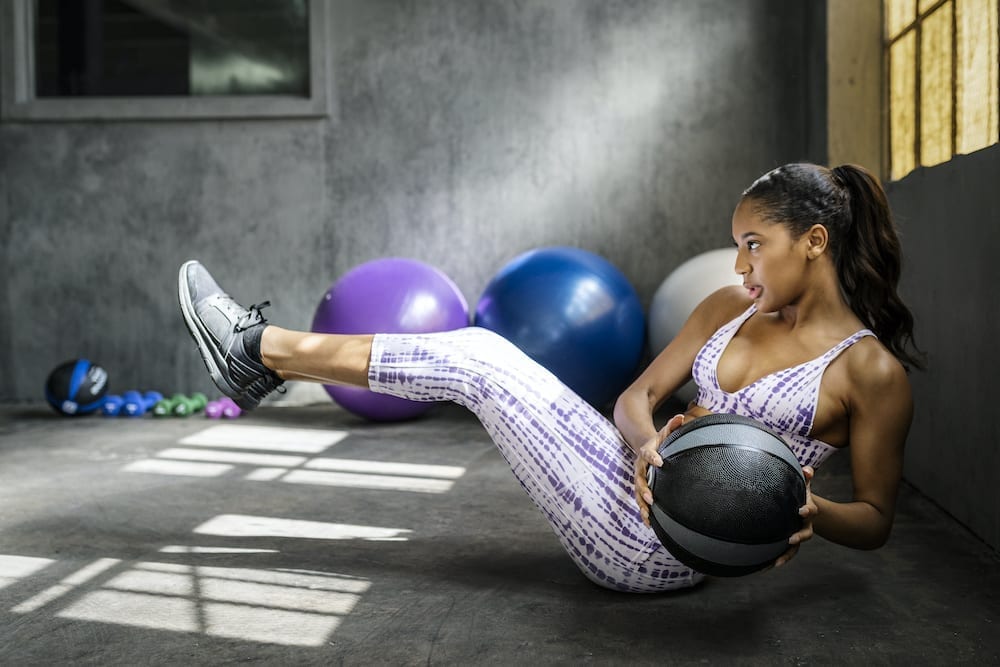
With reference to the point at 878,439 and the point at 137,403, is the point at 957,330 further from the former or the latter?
the point at 137,403

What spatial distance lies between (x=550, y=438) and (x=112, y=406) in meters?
3.44

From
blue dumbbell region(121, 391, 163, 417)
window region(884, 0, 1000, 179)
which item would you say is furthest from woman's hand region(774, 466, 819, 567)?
blue dumbbell region(121, 391, 163, 417)

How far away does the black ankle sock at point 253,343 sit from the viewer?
204 cm

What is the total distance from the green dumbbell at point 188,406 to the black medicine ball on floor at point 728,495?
3.50 metres

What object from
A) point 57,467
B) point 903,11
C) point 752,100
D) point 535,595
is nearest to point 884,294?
point 535,595

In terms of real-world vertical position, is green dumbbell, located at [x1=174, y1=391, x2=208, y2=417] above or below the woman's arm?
below

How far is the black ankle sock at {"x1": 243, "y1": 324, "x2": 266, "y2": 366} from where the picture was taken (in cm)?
204

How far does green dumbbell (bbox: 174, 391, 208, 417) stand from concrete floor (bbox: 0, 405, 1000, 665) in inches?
49.5

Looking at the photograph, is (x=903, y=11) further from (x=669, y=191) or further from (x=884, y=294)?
(x=884, y=294)

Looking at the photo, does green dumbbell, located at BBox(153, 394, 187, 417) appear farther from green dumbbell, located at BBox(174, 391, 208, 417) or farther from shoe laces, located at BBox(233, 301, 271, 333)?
shoe laces, located at BBox(233, 301, 271, 333)

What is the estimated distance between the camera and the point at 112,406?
4.62 m

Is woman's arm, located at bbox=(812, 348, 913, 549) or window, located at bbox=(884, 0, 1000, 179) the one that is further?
window, located at bbox=(884, 0, 1000, 179)

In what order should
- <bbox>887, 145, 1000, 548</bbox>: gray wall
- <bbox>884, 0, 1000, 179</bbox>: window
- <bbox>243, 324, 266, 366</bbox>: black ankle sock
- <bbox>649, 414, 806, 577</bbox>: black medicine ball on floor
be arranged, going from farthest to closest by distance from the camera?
<bbox>884, 0, 1000, 179</bbox>: window → <bbox>887, 145, 1000, 548</bbox>: gray wall → <bbox>243, 324, 266, 366</bbox>: black ankle sock → <bbox>649, 414, 806, 577</bbox>: black medicine ball on floor

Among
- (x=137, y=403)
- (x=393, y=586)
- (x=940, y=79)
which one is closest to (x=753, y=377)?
(x=393, y=586)
